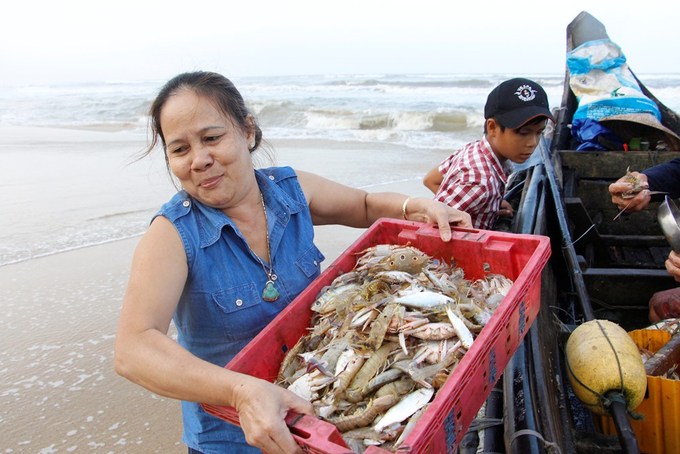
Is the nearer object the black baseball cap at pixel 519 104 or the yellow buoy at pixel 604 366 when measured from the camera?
the yellow buoy at pixel 604 366

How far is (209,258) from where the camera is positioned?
6.41 ft

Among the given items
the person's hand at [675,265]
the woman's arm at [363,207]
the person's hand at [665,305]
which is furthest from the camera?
the person's hand at [665,305]

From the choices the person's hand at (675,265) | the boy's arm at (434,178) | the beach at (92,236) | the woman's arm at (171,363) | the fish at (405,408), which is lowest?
the beach at (92,236)

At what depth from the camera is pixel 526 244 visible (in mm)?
2266

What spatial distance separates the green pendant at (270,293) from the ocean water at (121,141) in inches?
38.1

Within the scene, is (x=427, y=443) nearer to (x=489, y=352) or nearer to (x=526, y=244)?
(x=489, y=352)

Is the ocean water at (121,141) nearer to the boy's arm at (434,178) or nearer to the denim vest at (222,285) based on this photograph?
the denim vest at (222,285)

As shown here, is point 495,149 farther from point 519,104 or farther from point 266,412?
point 266,412

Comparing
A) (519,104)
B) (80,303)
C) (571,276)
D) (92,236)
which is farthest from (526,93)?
(92,236)

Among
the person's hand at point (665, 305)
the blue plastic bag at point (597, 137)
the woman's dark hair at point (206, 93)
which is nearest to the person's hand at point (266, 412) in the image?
the woman's dark hair at point (206, 93)

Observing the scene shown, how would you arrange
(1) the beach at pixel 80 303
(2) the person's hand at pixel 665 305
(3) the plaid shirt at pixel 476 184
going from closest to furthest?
(2) the person's hand at pixel 665 305 < (3) the plaid shirt at pixel 476 184 < (1) the beach at pixel 80 303

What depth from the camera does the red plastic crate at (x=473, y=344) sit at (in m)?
1.38

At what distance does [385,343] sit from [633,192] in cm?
242

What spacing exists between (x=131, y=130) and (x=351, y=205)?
20613 mm
